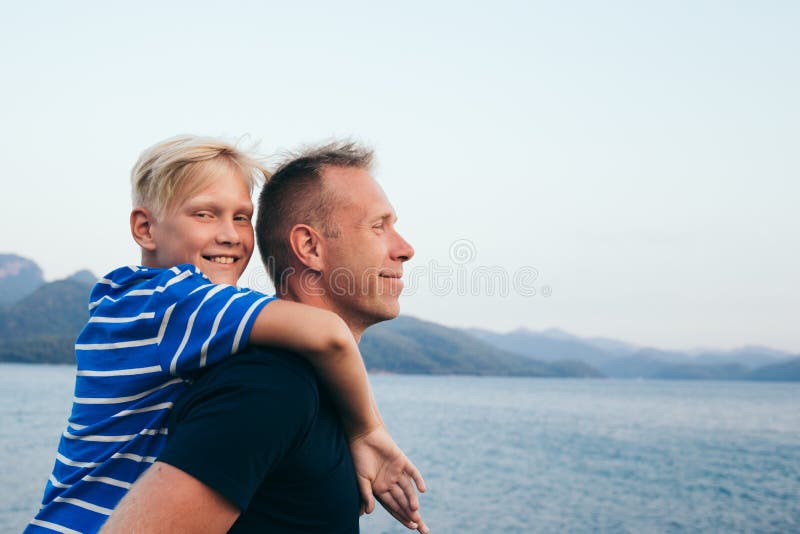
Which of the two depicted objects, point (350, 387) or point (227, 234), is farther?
point (227, 234)

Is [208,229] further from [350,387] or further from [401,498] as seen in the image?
[401,498]

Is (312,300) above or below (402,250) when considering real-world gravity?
below

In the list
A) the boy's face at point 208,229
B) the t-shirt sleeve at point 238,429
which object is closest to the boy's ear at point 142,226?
the boy's face at point 208,229

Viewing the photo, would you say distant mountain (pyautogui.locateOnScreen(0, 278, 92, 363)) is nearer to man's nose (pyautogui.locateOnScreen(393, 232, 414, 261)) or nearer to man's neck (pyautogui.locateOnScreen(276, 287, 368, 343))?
man's neck (pyautogui.locateOnScreen(276, 287, 368, 343))

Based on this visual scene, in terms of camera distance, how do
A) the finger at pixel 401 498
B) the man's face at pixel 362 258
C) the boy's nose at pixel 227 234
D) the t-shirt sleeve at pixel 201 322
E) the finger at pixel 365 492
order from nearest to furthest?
the t-shirt sleeve at pixel 201 322, the finger at pixel 365 492, the finger at pixel 401 498, the man's face at pixel 362 258, the boy's nose at pixel 227 234

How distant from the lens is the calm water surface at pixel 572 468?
1179 inches

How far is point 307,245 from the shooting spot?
243 centimetres

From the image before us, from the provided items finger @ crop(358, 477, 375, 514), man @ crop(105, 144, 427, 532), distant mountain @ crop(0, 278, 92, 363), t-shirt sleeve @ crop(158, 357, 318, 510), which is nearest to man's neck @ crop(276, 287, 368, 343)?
man @ crop(105, 144, 427, 532)

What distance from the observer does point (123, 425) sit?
6.17ft

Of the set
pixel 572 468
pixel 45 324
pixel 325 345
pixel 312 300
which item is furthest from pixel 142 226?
pixel 45 324

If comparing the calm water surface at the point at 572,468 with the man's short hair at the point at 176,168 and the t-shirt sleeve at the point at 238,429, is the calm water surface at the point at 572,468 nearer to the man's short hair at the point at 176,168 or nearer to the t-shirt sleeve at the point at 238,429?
the man's short hair at the point at 176,168

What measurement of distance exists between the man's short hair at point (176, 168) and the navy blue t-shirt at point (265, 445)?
946 millimetres

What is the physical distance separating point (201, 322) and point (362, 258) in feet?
2.45

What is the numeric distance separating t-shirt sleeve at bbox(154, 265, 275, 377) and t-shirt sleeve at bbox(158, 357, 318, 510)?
3.3 inches
